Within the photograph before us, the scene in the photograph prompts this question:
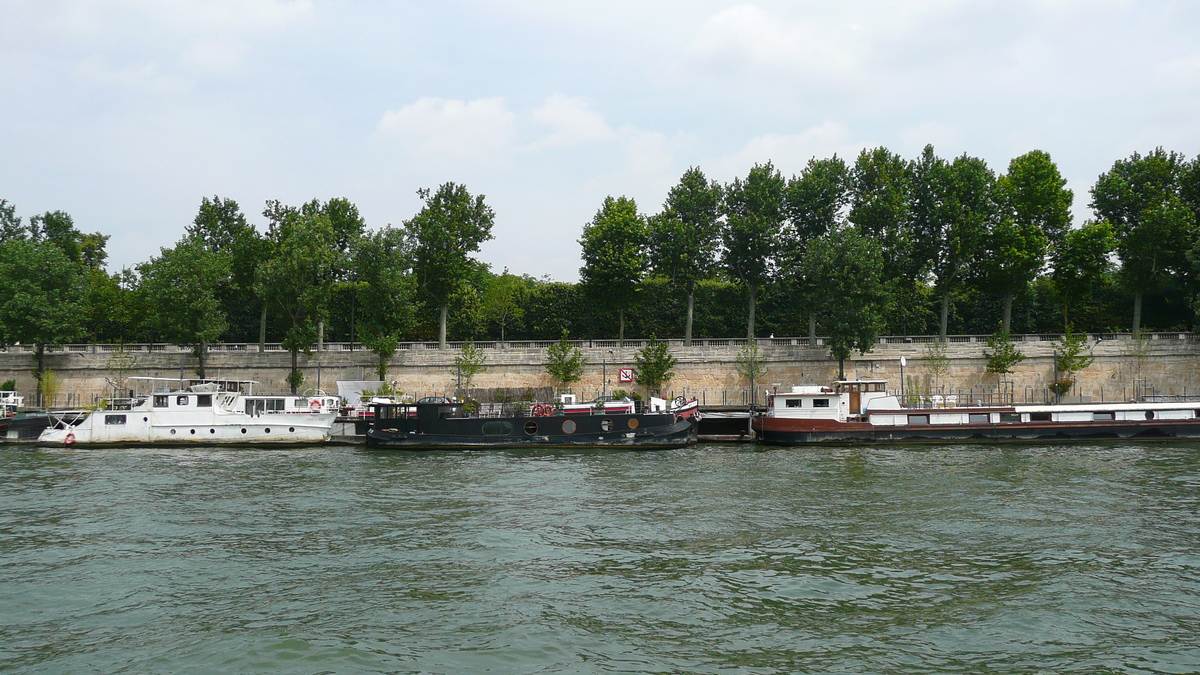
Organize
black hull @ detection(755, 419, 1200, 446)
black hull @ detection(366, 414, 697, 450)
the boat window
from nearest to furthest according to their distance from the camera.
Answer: black hull @ detection(366, 414, 697, 450) < the boat window < black hull @ detection(755, 419, 1200, 446)

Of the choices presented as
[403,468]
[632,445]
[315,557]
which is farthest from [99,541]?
[632,445]

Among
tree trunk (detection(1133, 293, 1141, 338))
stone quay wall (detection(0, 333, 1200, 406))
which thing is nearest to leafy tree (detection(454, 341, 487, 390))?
stone quay wall (detection(0, 333, 1200, 406))

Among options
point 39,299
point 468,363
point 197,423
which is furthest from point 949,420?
point 39,299

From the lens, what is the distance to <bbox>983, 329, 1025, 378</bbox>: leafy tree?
177ft

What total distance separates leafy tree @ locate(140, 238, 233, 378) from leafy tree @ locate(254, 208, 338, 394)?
11.3ft

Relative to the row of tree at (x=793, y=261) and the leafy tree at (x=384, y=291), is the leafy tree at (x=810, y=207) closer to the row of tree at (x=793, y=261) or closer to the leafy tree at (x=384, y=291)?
the row of tree at (x=793, y=261)

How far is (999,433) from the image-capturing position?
41188mm

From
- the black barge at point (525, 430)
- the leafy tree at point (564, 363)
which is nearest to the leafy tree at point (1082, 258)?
the leafy tree at point (564, 363)

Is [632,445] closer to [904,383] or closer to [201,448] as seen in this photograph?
[201,448]

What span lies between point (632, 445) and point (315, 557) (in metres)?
22.7

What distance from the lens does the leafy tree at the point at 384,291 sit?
5425 cm

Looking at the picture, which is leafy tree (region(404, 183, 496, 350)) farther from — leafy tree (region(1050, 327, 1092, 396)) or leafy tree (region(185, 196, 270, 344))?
leafy tree (region(1050, 327, 1092, 396))

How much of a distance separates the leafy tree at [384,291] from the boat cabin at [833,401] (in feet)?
84.9

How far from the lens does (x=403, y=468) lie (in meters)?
33.1
